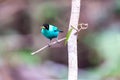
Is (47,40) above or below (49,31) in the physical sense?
below

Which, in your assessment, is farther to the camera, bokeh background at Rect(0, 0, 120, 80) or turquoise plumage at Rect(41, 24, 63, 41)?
bokeh background at Rect(0, 0, 120, 80)

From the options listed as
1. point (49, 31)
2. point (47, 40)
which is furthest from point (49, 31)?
point (47, 40)

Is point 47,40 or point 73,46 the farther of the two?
point 47,40

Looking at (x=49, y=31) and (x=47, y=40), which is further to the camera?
(x=47, y=40)

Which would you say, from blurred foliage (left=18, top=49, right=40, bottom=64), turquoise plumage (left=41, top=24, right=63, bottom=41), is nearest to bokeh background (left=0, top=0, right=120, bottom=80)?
blurred foliage (left=18, top=49, right=40, bottom=64)

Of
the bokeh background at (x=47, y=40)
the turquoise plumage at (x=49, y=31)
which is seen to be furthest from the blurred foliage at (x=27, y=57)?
the turquoise plumage at (x=49, y=31)

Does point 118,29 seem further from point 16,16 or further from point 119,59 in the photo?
point 16,16

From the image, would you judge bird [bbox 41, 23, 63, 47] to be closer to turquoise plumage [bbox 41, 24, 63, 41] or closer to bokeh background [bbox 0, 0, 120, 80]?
turquoise plumage [bbox 41, 24, 63, 41]

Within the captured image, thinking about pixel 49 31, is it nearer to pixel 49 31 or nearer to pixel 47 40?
pixel 49 31

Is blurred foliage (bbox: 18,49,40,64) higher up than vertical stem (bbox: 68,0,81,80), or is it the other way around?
vertical stem (bbox: 68,0,81,80)
